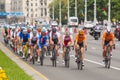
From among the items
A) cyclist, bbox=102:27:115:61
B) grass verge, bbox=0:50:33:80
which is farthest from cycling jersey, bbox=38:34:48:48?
cyclist, bbox=102:27:115:61

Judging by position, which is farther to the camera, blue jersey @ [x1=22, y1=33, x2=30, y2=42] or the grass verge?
blue jersey @ [x1=22, y1=33, x2=30, y2=42]

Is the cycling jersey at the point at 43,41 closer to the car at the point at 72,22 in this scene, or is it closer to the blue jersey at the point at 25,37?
the blue jersey at the point at 25,37

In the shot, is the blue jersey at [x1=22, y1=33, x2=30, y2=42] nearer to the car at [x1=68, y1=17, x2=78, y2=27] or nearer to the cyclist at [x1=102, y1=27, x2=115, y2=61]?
the cyclist at [x1=102, y1=27, x2=115, y2=61]

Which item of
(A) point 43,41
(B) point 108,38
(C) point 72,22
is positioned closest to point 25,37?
(A) point 43,41

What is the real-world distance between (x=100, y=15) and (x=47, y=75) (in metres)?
123


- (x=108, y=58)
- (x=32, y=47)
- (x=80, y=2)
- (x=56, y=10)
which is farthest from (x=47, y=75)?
(x=56, y=10)

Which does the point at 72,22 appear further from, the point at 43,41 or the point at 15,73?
the point at 15,73

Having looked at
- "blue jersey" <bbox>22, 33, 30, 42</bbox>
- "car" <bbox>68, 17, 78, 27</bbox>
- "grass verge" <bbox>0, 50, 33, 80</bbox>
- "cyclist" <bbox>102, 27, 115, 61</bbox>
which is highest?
"cyclist" <bbox>102, 27, 115, 61</bbox>

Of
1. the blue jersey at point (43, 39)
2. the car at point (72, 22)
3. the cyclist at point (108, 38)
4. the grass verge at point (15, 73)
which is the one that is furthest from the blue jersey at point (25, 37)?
the car at point (72, 22)

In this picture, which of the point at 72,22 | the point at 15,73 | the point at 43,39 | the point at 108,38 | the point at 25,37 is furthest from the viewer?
the point at 72,22

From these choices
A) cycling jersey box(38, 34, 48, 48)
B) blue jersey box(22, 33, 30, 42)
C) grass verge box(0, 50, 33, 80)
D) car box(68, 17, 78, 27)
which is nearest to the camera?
grass verge box(0, 50, 33, 80)

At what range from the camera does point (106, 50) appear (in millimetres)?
22938

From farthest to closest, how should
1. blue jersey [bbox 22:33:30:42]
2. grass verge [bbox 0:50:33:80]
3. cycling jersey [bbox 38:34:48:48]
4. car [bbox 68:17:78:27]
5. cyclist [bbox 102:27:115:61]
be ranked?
car [bbox 68:17:78:27] → blue jersey [bbox 22:33:30:42] → cycling jersey [bbox 38:34:48:48] → cyclist [bbox 102:27:115:61] → grass verge [bbox 0:50:33:80]

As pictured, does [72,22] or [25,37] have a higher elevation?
[25,37]
